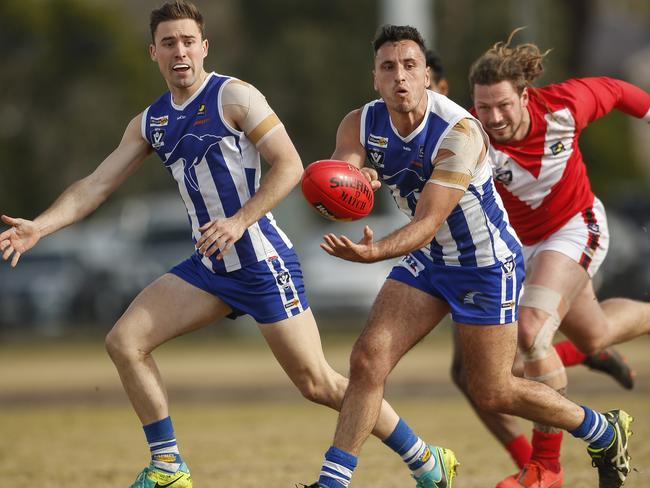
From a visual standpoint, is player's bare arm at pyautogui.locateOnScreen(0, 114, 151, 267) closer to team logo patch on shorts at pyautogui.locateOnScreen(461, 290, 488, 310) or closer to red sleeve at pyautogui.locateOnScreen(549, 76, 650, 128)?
team logo patch on shorts at pyautogui.locateOnScreen(461, 290, 488, 310)

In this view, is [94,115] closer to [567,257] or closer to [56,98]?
[56,98]

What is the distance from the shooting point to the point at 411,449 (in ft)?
22.5

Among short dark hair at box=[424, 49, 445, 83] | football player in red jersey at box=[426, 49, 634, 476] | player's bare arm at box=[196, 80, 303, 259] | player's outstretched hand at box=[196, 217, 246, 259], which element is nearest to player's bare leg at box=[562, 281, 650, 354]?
football player in red jersey at box=[426, 49, 634, 476]

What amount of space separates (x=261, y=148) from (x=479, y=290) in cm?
137

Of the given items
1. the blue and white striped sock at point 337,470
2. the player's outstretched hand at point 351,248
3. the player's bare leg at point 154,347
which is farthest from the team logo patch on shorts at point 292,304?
the player's outstretched hand at point 351,248

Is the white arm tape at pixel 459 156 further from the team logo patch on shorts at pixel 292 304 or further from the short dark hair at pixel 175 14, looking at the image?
the short dark hair at pixel 175 14

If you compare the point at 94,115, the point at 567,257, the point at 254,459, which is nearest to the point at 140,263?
the point at 94,115

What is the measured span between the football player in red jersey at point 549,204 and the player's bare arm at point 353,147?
2.92ft

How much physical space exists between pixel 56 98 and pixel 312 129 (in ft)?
25.1

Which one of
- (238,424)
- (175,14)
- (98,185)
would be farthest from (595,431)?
(238,424)

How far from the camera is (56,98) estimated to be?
119ft

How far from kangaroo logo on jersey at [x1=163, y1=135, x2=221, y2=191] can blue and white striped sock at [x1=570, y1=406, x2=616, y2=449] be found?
243 cm

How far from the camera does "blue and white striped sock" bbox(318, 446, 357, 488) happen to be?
246 inches

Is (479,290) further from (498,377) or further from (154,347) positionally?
(154,347)
